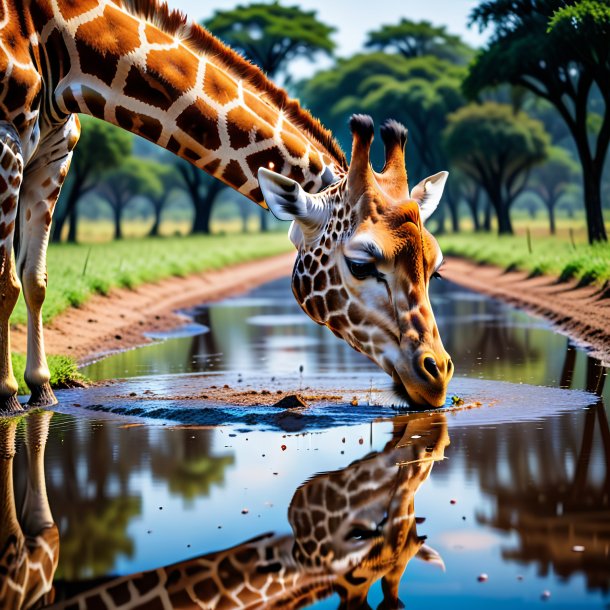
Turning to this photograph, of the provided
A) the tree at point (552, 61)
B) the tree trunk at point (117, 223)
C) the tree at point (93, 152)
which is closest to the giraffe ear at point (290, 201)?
the tree at point (552, 61)

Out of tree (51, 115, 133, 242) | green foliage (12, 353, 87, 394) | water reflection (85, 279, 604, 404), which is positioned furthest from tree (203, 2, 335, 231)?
green foliage (12, 353, 87, 394)

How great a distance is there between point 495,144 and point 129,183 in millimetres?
29610

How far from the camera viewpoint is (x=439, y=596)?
159 inches

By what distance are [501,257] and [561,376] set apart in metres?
19.4

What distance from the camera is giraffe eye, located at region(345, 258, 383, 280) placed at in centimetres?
669

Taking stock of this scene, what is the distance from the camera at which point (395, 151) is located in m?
7.04

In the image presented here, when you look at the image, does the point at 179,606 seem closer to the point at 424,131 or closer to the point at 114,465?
the point at 114,465

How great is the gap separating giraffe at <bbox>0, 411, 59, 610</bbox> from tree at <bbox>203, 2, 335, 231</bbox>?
44.6m

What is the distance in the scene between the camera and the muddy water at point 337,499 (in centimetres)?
419

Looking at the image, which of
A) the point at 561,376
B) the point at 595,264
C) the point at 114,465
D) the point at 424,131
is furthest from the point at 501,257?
the point at 424,131

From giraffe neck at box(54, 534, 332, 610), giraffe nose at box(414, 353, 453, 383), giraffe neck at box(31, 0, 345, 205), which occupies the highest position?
giraffe neck at box(31, 0, 345, 205)

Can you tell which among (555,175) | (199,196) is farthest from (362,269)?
(555,175)

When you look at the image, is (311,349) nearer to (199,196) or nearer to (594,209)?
(594,209)

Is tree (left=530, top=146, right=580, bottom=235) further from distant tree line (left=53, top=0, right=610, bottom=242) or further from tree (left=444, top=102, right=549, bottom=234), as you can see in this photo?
tree (left=444, top=102, right=549, bottom=234)
